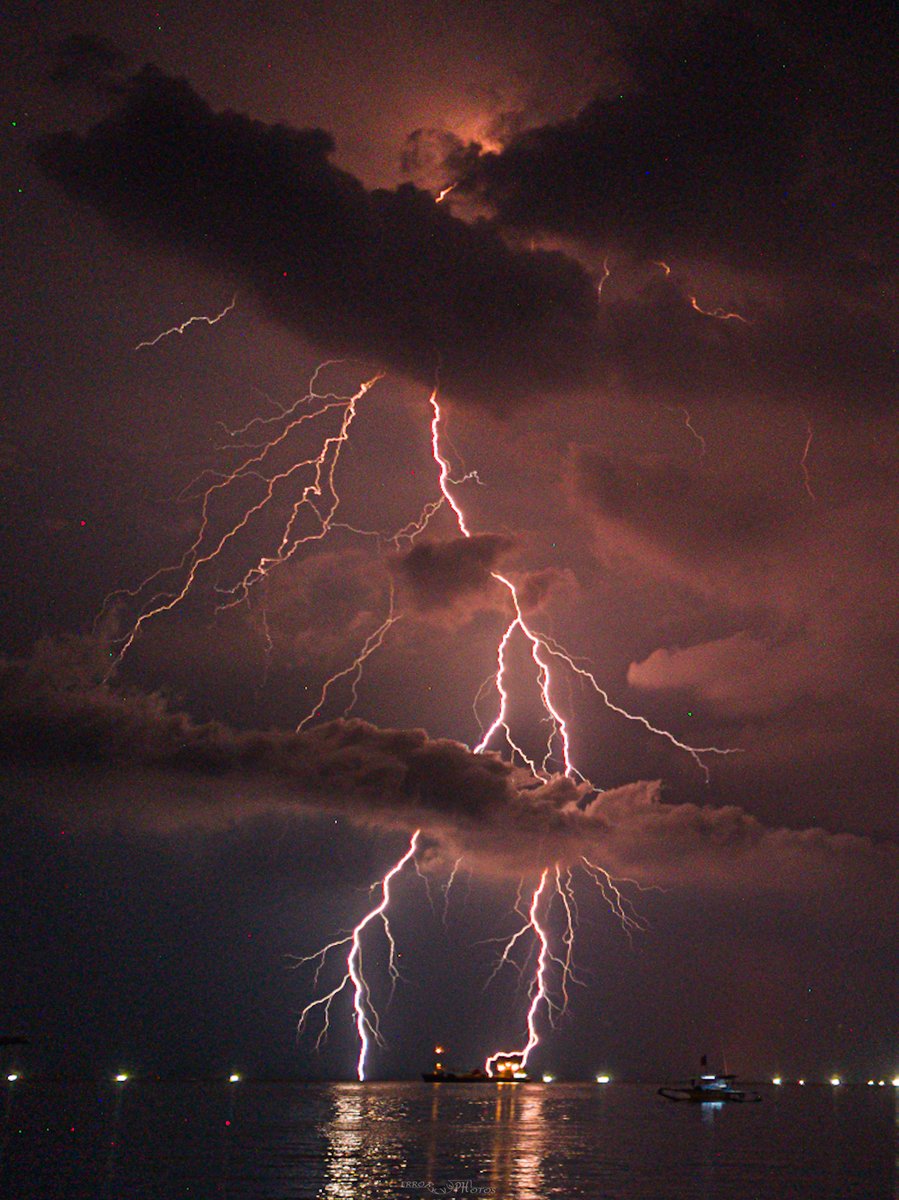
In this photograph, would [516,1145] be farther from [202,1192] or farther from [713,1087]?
[713,1087]

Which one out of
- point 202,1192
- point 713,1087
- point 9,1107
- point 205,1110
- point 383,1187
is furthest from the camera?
point 713,1087

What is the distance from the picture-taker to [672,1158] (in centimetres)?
4534

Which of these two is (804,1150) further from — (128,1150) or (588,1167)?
(128,1150)

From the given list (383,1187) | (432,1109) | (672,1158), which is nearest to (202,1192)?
(383,1187)

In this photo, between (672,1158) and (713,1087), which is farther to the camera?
(713,1087)

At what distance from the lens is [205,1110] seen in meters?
82.2

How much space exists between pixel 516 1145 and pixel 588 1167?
1061 cm

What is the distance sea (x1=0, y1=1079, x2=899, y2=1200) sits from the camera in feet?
109

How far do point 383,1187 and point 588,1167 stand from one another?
10.3 m

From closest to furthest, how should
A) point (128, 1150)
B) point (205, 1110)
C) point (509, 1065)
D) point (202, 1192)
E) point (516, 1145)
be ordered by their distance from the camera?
point (202, 1192) < point (128, 1150) < point (516, 1145) < point (205, 1110) < point (509, 1065)

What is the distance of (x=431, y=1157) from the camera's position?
4378 cm

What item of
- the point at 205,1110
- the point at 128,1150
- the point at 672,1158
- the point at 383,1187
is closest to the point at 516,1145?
the point at 672,1158

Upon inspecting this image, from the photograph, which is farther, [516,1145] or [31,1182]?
[516,1145]

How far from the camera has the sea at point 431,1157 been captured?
109 feet
